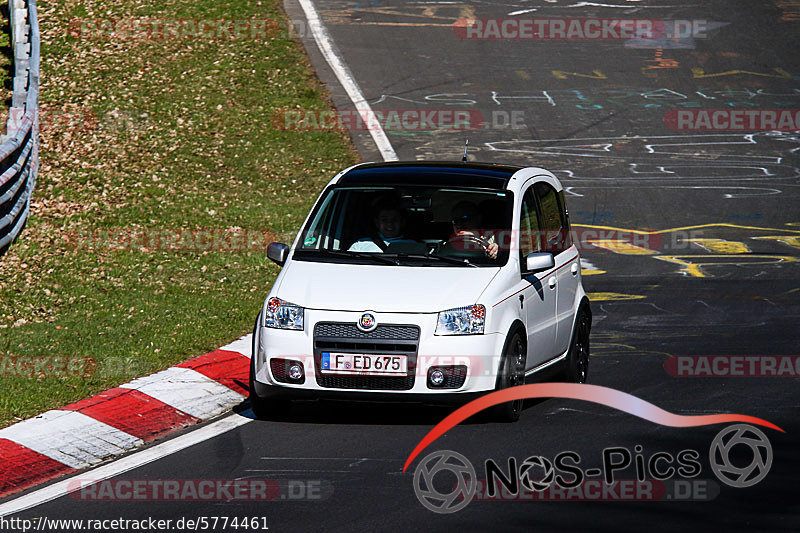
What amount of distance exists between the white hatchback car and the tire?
0.01 m

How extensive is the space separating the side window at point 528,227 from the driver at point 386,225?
36.1 inches

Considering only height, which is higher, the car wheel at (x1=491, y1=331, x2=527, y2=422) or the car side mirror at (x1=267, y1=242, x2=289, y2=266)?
the car side mirror at (x1=267, y1=242, x2=289, y2=266)

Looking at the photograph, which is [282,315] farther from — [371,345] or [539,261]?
[539,261]

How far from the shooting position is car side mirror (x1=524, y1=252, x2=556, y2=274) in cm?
967

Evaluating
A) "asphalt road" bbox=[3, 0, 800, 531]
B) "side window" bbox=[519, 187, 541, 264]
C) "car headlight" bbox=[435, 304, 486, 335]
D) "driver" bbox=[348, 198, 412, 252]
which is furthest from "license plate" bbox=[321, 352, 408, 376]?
"side window" bbox=[519, 187, 541, 264]

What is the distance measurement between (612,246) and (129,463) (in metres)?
11.8

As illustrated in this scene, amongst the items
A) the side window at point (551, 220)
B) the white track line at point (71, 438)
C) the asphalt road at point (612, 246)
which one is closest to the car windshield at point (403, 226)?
the side window at point (551, 220)

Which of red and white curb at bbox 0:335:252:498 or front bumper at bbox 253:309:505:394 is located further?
front bumper at bbox 253:309:505:394

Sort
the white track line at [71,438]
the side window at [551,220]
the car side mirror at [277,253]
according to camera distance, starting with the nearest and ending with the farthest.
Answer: the white track line at [71,438] < the car side mirror at [277,253] < the side window at [551,220]

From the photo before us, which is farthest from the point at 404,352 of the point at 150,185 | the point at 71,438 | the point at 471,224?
the point at 150,185

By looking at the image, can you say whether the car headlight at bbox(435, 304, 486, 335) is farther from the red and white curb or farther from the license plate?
the red and white curb

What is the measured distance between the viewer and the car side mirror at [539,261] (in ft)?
31.7

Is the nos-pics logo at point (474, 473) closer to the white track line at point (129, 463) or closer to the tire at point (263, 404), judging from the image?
the tire at point (263, 404)

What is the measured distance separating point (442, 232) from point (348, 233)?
76 centimetres
